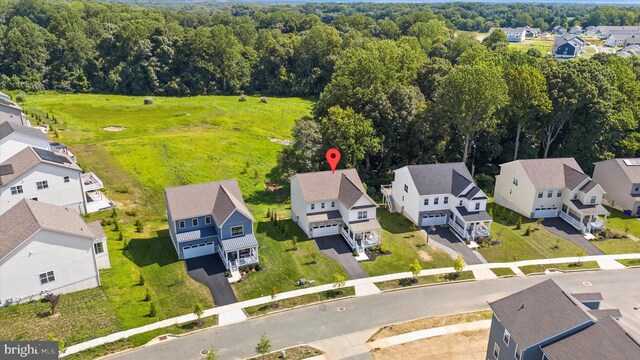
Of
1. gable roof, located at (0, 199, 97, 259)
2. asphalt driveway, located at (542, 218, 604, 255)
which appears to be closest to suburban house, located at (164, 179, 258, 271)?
gable roof, located at (0, 199, 97, 259)

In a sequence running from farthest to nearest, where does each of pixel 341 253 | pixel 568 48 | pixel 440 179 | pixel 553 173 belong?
1. pixel 568 48
2. pixel 553 173
3. pixel 440 179
4. pixel 341 253

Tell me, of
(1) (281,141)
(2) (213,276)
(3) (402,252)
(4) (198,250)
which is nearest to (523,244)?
(3) (402,252)

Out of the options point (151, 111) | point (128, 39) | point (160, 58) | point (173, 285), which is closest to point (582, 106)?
point (173, 285)

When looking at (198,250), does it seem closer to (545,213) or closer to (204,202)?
(204,202)

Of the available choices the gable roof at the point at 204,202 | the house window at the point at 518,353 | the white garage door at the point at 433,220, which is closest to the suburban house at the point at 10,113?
the gable roof at the point at 204,202

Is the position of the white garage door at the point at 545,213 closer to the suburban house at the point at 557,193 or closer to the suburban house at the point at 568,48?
the suburban house at the point at 557,193

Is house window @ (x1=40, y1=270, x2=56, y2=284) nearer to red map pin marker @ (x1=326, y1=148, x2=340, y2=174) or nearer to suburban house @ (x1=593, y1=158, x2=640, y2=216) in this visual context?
red map pin marker @ (x1=326, y1=148, x2=340, y2=174)

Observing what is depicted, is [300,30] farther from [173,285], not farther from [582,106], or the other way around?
[173,285]
